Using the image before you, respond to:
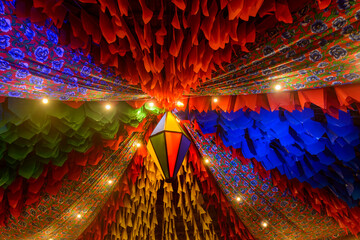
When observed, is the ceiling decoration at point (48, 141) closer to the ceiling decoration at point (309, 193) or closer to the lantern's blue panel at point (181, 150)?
the lantern's blue panel at point (181, 150)

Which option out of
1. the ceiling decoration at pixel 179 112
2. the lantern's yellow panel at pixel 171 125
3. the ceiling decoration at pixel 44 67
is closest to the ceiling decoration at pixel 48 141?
the ceiling decoration at pixel 179 112

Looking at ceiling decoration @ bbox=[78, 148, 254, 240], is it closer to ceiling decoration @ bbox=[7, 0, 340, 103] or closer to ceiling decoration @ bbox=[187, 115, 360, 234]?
ceiling decoration @ bbox=[187, 115, 360, 234]

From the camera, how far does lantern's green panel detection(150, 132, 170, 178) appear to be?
151 cm

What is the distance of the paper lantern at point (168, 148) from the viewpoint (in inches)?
59.6

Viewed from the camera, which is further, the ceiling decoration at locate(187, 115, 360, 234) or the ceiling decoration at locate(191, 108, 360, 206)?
the ceiling decoration at locate(187, 115, 360, 234)

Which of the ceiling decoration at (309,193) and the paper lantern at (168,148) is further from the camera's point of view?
the ceiling decoration at (309,193)

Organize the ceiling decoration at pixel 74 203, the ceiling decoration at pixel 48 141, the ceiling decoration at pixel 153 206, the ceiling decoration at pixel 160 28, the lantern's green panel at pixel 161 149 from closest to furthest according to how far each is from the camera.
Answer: the ceiling decoration at pixel 160 28 < the lantern's green panel at pixel 161 149 < the ceiling decoration at pixel 48 141 < the ceiling decoration at pixel 74 203 < the ceiling decoration at pixel 153 206

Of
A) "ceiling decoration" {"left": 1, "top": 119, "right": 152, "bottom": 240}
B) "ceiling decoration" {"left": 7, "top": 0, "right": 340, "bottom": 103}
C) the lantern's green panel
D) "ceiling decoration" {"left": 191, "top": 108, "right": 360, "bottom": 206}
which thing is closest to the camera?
"ceiling decoration" {"left": 7, "top": 0, "right": 340, "bottom": 103}

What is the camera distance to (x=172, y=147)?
1.52 m

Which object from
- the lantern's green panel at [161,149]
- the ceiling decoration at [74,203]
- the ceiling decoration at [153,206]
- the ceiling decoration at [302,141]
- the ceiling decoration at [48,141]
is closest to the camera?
the lantern's green panel at [161,149]

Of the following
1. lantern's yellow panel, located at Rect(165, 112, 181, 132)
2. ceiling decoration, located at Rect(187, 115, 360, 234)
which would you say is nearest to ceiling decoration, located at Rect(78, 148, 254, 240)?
ceiling decoration, located at Rect(187, 115, 360, 234)

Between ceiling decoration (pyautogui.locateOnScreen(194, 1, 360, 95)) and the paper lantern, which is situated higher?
ceiling decoration (pyautogui.locateOnScreen(194, 1, 360, 95))

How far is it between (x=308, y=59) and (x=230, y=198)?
6.67ft

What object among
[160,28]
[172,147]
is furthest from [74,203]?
[160,28]
